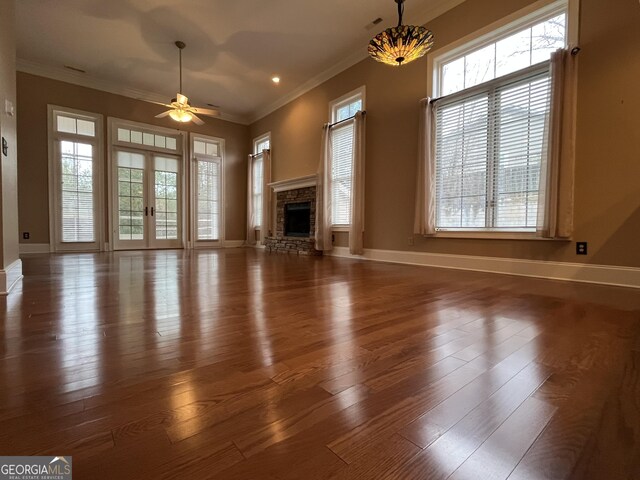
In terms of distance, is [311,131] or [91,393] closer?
[91,393]

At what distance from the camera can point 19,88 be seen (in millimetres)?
5578

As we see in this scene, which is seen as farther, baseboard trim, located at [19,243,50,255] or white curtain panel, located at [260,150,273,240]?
white curtain panel, located at [260,150,273,240]

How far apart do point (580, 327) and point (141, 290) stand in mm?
2958

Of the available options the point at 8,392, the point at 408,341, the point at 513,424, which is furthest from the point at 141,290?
the point at 513,424

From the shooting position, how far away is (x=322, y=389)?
0.97 meters

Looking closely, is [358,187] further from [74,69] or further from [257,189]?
[74,69]

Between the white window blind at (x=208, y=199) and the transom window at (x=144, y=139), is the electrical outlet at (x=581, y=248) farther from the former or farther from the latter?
the transom window at (x=144, y=139)

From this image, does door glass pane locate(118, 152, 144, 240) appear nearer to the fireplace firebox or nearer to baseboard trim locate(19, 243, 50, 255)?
baseboard trim locate(19, 243, 50, 255)

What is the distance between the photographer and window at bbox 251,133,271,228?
7.82 meters

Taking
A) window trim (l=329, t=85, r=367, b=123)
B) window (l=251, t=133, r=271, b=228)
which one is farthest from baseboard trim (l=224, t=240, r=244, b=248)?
window trim (l=329, t=85, r=367, b=123)

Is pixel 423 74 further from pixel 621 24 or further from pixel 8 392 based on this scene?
pixel 8 392

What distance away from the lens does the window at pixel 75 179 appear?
595 centimetres

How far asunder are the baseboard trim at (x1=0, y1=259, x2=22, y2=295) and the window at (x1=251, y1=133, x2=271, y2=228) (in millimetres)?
5418

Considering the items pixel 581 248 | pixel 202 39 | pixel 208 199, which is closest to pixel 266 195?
pixel 208 199
